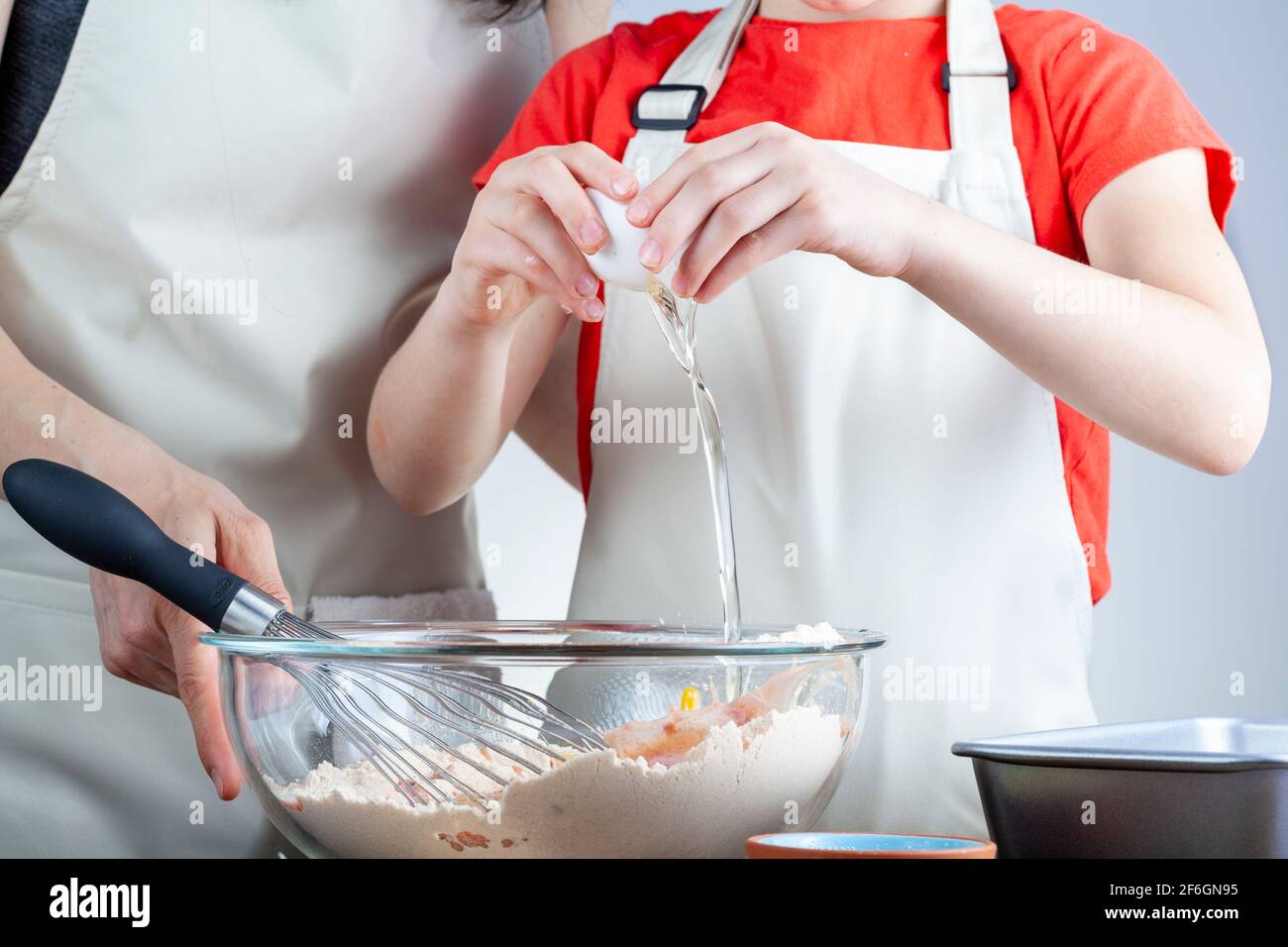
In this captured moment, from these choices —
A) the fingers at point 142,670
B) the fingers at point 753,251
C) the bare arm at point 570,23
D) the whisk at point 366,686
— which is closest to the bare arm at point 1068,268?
the fingers at point 753,251

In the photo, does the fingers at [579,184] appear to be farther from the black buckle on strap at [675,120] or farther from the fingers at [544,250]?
the black buckle on strap at [675,120]

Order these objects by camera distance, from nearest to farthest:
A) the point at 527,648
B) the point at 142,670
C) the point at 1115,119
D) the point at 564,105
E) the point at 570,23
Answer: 1. the point at 527,648
2. the point at 142,670
3. the point at 1115,119
4. the point at 564,105
5. the point at 570,23

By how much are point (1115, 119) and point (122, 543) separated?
2.22 feet

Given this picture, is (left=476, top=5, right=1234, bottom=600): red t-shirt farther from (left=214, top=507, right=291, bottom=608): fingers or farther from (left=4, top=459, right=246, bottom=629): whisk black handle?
(left=4, top=459, right=246, bottom=629): whisk black handle

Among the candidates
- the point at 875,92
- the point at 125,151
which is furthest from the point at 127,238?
the point at 875,92

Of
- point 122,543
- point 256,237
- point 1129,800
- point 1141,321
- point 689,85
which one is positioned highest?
point 689,85

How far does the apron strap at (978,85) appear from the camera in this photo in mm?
850


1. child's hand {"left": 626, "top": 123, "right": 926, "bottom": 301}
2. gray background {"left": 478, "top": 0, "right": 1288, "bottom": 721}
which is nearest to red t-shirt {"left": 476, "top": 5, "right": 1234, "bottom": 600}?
child's hand {"left": 626, "top": 123, "right": 926, "bottom": 301}

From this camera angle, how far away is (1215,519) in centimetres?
152

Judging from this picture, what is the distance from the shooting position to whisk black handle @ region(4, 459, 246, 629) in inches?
19.1

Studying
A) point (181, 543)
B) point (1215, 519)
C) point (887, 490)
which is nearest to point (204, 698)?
point (181, 543)

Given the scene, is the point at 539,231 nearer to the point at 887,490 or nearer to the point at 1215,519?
the point at 887,490

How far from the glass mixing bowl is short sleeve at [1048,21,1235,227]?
470mm

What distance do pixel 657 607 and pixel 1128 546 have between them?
93 centimetres
